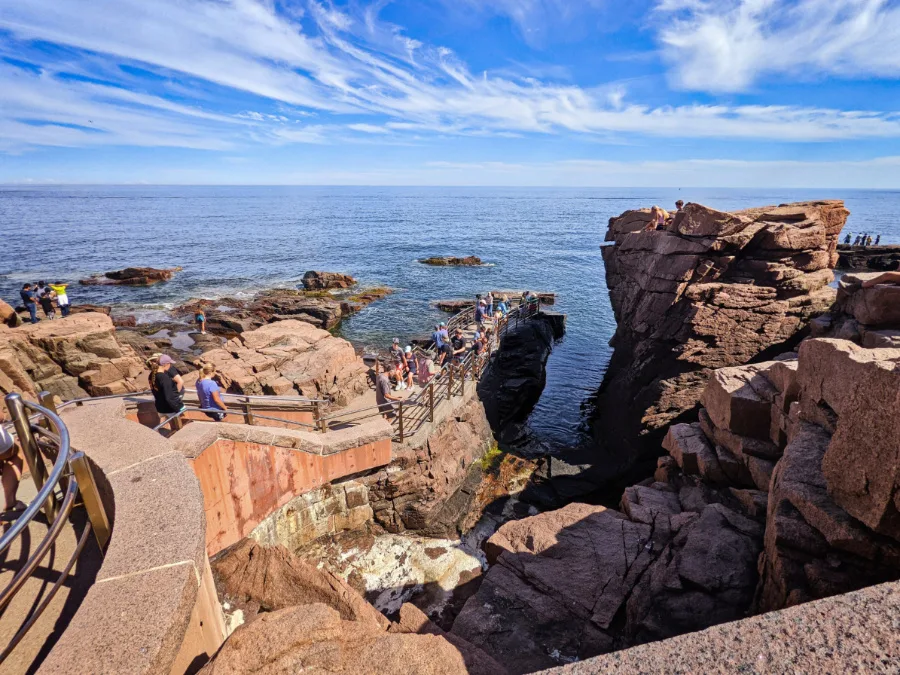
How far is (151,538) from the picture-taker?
10.1ft

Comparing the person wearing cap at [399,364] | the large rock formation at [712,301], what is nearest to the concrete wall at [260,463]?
the person wearing cap at [399,364]

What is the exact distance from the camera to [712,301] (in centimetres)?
1397

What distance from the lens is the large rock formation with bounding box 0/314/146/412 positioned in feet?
47.1

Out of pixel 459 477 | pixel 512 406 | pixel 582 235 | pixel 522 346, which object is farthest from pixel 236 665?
pixel 582 235

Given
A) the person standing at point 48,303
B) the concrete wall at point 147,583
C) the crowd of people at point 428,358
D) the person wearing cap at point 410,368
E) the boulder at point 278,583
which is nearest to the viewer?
the concrete wall at point 147,583

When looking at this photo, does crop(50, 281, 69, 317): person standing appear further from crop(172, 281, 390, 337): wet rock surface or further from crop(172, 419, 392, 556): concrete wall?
crop(172, 419, 392, 556): concrete wall

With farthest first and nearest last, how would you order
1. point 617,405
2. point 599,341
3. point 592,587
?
point 599,341 < point 617,405 < point 592,587

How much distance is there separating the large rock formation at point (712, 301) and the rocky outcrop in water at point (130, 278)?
43497mm

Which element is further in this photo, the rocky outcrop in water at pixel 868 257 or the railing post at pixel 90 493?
the rocky outcrop in water at pixel 868 257

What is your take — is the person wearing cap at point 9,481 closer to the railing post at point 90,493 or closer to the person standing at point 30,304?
the railing post at point 90,493

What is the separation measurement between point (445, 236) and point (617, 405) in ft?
236

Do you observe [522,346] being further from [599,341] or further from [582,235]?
[582,235]

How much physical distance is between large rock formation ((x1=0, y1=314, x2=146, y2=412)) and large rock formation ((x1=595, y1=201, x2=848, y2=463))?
1693cm

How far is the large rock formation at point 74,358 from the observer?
1435 cm
